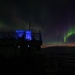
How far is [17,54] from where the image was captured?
37562 mm

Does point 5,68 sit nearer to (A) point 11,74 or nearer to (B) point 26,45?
(A) point 11,74

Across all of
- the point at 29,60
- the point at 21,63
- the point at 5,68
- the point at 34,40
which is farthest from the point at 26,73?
the point at 34,40

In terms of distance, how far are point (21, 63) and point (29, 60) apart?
7.36ft

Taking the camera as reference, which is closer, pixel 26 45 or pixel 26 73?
pixel 26 73

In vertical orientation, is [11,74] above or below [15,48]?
below

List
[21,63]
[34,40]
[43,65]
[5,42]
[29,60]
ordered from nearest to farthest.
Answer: [43,65] → [21,63] → [29,60] → [5,42] → [34,40]

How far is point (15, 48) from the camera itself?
37312 mm

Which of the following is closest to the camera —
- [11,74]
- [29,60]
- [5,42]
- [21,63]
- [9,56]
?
[11,74]

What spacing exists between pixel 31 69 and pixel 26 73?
7.00 ft

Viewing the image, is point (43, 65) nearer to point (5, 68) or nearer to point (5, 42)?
point (5, 68)

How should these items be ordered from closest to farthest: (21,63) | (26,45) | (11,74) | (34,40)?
(11,74)
(21,63)
(26,45)
(34,40)

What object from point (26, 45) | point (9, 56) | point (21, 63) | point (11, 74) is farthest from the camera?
point (26, 45)

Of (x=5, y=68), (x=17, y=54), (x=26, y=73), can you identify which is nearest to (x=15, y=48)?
(x=17, y=54)

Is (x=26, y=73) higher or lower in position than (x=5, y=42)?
lower
